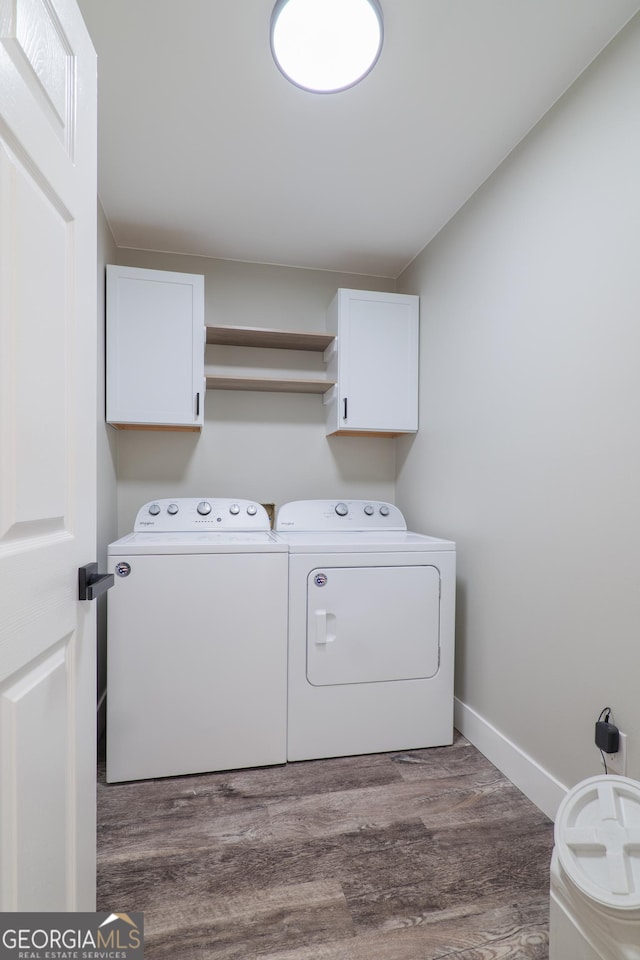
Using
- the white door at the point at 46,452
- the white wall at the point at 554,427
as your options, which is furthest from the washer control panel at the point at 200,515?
the white door at the point at 46,452

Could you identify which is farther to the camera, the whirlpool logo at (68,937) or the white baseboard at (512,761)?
the white baseboard at (512,761)

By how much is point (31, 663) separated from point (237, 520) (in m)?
1.79

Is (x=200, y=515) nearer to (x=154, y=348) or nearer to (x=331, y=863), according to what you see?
(x=154, y=348)

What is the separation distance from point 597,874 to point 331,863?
766 mm

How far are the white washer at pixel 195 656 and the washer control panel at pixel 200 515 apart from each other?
0.44m

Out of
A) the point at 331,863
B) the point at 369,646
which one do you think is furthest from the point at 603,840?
the point at 369,646

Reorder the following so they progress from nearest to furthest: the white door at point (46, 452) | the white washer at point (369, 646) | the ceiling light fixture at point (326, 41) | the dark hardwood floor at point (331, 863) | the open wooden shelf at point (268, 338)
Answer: the white door at point (46, 452) → the dark hardwood floor at point (331, 863) → the ceiling light fixture at point (326, 41) → the white washer at point (369, 646) → the open wooden shelf at point (268, 338)

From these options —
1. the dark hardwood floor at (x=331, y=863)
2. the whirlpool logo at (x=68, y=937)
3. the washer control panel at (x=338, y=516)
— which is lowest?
the dark hardwood floor at (x=331, y=863)

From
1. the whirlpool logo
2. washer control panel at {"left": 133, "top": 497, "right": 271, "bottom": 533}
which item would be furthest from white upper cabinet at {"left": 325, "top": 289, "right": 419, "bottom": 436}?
the whirlpool logo

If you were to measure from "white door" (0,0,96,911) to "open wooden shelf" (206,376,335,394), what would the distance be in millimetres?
1560

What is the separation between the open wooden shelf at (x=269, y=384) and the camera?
2.60 metres

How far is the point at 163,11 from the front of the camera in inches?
53.0

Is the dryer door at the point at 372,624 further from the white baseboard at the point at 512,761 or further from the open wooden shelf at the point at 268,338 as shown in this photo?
the open wooden shelf at the point at 268,338

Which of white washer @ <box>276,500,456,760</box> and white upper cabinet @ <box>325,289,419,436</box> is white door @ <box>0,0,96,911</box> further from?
white upper cabinet @ <box>325,289,419,436</box>
